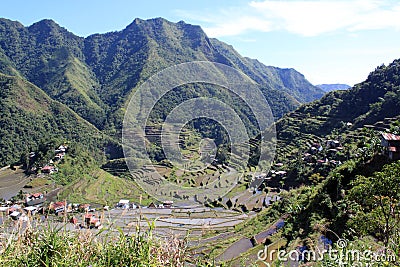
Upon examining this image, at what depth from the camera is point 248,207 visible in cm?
2066

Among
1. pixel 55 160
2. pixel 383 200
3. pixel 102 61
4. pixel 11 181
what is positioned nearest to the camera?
pixel 383 200

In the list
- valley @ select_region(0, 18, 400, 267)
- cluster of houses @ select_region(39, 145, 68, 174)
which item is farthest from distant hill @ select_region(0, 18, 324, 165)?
cluster of houses @ select_region(39, 145, 68, 174)

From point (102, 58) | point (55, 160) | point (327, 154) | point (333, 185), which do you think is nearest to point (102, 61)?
point (102, 58)

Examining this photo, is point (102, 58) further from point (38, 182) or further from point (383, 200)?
point (383, 200)

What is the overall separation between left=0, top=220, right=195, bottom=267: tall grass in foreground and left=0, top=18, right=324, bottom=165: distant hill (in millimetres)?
45802

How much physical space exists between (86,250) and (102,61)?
4246 inches

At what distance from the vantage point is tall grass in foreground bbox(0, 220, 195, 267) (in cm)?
188

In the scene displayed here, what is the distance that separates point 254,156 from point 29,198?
58.8ft

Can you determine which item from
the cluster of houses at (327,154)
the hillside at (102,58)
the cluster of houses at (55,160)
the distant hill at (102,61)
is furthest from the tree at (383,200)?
the hillside at (102,58)

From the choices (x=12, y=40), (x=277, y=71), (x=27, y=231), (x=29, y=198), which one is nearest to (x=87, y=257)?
(x=27, y=231)

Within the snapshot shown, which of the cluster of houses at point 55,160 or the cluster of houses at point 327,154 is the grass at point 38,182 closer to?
the cluster of houses at point 55,160

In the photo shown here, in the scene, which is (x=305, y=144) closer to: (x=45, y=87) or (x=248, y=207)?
(x=248, y=207)

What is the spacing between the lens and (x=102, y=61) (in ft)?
339

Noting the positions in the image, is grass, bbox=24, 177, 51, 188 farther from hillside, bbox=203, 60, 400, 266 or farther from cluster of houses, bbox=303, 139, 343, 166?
cluster of houses, bbox=303, 139, 343, 166
